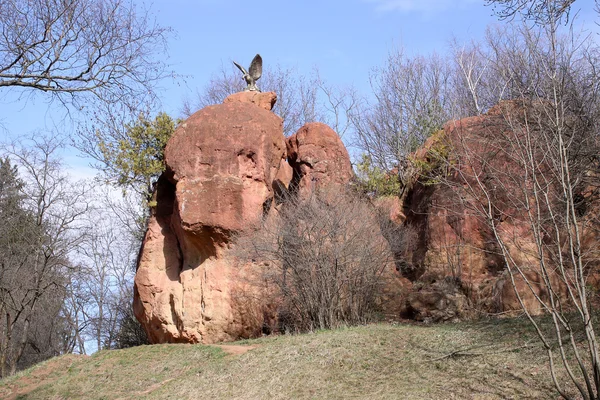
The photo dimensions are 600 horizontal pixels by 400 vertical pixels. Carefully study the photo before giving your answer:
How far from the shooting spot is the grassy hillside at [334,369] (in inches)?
343

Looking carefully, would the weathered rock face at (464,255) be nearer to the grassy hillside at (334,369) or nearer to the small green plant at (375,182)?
the small green plant at (375,182)

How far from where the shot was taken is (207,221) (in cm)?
1577

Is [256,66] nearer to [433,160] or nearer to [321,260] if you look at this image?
[433,160]

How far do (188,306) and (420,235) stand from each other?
628cm

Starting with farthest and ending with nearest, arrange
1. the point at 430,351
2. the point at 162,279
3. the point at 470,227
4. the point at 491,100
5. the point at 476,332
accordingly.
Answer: the point at 491,100, the point at 162,279, the point at 470,227, the point at 476,332, the point at 430,351

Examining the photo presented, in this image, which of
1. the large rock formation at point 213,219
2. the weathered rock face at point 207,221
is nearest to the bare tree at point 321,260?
the large rock formation at point 213,219

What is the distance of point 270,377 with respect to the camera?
10.6m

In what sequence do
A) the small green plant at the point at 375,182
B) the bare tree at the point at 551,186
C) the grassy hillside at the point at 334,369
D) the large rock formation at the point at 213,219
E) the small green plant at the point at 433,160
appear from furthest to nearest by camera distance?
the small green plant at the point at 375,182
the small green plant at the point at 433,160
the large rock formation at the point at 213,219
the grassy hillside at the point at 334,369
the bare tree at the point at 551,186

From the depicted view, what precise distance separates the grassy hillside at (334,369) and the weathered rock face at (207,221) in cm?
162

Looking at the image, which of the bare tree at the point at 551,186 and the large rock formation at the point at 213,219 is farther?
the large rock formation at the point at 213,219

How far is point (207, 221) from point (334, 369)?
6507 millimetres

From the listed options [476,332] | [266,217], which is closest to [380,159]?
[266,217]

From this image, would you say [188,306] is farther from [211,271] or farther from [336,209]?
[336,209]

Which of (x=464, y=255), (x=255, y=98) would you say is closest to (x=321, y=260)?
(x=464, y=255)
